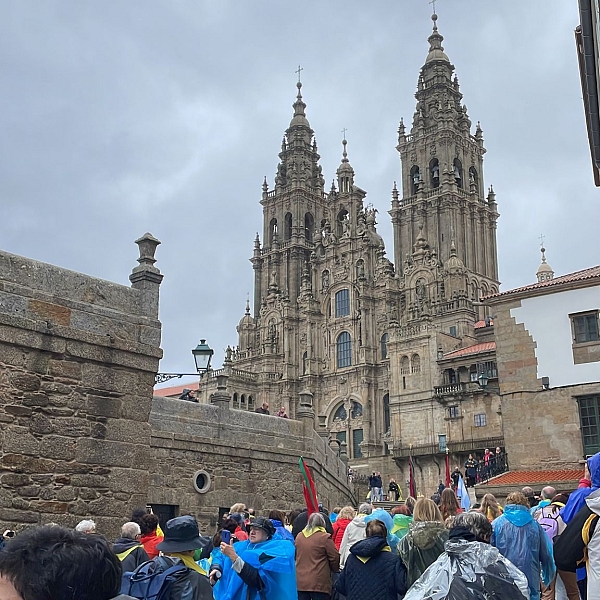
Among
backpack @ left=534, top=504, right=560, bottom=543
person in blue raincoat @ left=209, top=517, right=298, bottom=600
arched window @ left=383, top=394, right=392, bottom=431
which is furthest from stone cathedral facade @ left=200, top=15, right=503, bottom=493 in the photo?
person in blue raincoat @ left=209, top=517, right=298, bottom=600

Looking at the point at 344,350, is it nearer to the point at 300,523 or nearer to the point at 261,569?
the point at 300,523

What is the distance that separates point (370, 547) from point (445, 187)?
173ft

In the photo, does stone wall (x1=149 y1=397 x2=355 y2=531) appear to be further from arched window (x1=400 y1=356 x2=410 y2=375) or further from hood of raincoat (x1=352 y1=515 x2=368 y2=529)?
arched window (x1=400 y1=356 x2=410 y2=375)

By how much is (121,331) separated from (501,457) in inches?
691

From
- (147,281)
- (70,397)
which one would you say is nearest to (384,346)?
(147,281)

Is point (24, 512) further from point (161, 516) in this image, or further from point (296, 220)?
point (296, 220)

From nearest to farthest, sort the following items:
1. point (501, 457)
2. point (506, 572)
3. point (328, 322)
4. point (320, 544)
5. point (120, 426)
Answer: point (506, 572)
point (320, 544)
point (120, 426)
point (501, 457)
point (328, 322)

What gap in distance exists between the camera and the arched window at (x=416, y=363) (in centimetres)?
4566

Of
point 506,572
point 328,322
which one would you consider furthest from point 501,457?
point 328,322

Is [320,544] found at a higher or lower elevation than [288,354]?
lower

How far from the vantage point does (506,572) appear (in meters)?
3.74

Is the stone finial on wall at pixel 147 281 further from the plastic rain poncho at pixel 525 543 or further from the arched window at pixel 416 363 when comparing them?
the arched window at pixel 416 363

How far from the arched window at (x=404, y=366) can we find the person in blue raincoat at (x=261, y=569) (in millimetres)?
40617

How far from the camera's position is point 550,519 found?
319 inches
